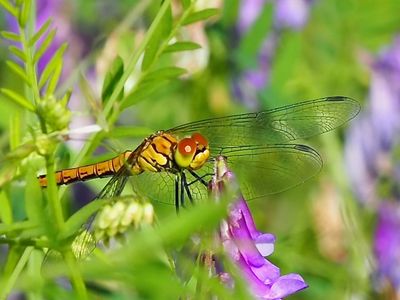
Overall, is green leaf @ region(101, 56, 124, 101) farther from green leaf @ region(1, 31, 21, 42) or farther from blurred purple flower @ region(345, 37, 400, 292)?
blurred purple flower @ region(345, 37, 400, 292)

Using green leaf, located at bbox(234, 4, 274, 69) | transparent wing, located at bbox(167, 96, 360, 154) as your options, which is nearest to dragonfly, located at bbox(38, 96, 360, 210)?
transparent wing, located at bbox(167, 96, 360, 154)

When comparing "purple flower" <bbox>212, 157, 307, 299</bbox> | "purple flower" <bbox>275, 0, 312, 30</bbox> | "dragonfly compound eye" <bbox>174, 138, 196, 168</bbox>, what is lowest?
"purple flower" <bbox>212, 157, 307, 299</bbox>

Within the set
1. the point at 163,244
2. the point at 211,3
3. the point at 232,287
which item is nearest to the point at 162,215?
the point at 211,3

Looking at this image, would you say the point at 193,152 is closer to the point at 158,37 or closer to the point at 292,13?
the point at 158,37

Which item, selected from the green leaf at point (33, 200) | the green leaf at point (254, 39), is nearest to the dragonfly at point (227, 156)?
the green leaf at point (33, 200)

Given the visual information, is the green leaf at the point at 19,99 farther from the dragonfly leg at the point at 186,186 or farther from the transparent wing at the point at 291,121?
the transparent wing at the point at 291,121
